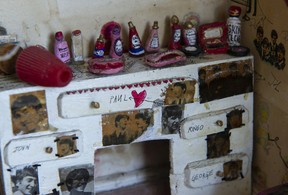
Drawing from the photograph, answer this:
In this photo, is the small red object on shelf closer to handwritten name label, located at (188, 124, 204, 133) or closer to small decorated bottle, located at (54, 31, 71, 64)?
small decorated bottle, located at (54, 31, 71, 64)

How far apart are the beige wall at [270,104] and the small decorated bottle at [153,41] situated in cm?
31

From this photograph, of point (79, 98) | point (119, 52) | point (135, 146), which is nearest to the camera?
point (79, 98)

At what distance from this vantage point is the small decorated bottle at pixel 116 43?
171 cm

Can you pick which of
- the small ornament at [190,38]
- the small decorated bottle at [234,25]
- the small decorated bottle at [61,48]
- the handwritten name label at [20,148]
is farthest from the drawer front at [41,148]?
the small decorated bottle at [234,25]

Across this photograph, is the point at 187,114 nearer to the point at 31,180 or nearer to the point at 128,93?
the point at 128,93

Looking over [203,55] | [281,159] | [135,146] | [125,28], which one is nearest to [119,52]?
[125,28]

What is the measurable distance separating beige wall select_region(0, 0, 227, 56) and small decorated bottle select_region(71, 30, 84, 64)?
64 millimetres

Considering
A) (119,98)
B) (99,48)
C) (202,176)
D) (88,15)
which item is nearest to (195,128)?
(202,176)

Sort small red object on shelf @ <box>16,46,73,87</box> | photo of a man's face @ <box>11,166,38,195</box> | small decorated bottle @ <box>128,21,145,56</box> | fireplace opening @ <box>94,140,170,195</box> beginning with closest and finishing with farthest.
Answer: small red object on shelf @ <box>16,46,73,87</box> → photo of a man's face @ <box>11,166,38,195</box> → small decorated bottle @ <box>128,21,145,56</box> → fireplace opening @ <box>94,140,170,195</box>

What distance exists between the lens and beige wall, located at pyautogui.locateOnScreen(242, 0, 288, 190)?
167 centimetres

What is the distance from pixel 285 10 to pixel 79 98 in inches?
26.5

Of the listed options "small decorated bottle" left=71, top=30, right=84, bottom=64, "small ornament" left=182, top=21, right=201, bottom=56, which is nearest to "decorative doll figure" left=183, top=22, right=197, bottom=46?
"small ornament" left=182, top=21, right=201, bottom=56

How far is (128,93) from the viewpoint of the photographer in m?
1.65

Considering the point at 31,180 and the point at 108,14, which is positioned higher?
the point at 108,14
